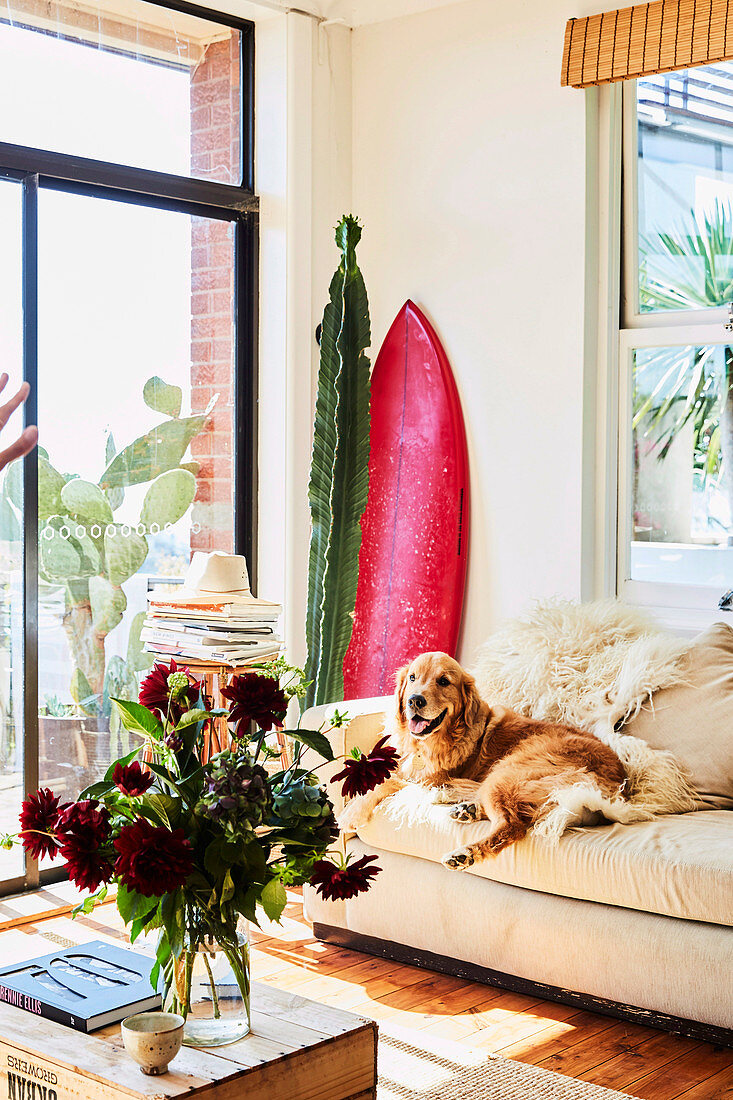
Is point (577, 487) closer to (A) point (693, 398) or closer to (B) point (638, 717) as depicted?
(A) point (693, 398)

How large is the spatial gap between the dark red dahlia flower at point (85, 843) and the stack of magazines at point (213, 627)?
6.16 feet

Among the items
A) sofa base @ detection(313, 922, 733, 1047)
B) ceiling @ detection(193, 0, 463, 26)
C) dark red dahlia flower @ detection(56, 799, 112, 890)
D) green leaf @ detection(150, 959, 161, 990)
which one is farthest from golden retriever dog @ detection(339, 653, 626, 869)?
ceiling @ detection(193, 0, 463, 26)

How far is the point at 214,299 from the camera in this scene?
161 inches

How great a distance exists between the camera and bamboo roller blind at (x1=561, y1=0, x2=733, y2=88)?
130 inches

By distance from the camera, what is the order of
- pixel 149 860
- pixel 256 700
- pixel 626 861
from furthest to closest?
pixel 626 861
pixel 256 700
pixel 149 860

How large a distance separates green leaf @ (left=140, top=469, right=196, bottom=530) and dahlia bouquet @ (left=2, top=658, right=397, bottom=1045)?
2.29 m

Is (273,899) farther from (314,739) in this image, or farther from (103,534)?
(103,534)

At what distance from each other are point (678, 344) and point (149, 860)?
2.68m

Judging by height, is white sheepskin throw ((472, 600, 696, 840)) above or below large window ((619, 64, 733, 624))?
below

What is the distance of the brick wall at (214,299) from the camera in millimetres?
4016

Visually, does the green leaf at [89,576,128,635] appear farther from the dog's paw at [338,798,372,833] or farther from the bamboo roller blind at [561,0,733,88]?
the bamboo roller blind at [561,0,733,88]

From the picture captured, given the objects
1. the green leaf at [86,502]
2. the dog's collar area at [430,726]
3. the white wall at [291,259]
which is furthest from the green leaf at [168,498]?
the dog's collar area at [430,726]

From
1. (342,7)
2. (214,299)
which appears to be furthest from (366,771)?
(342,7)

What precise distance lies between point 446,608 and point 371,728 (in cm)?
90
